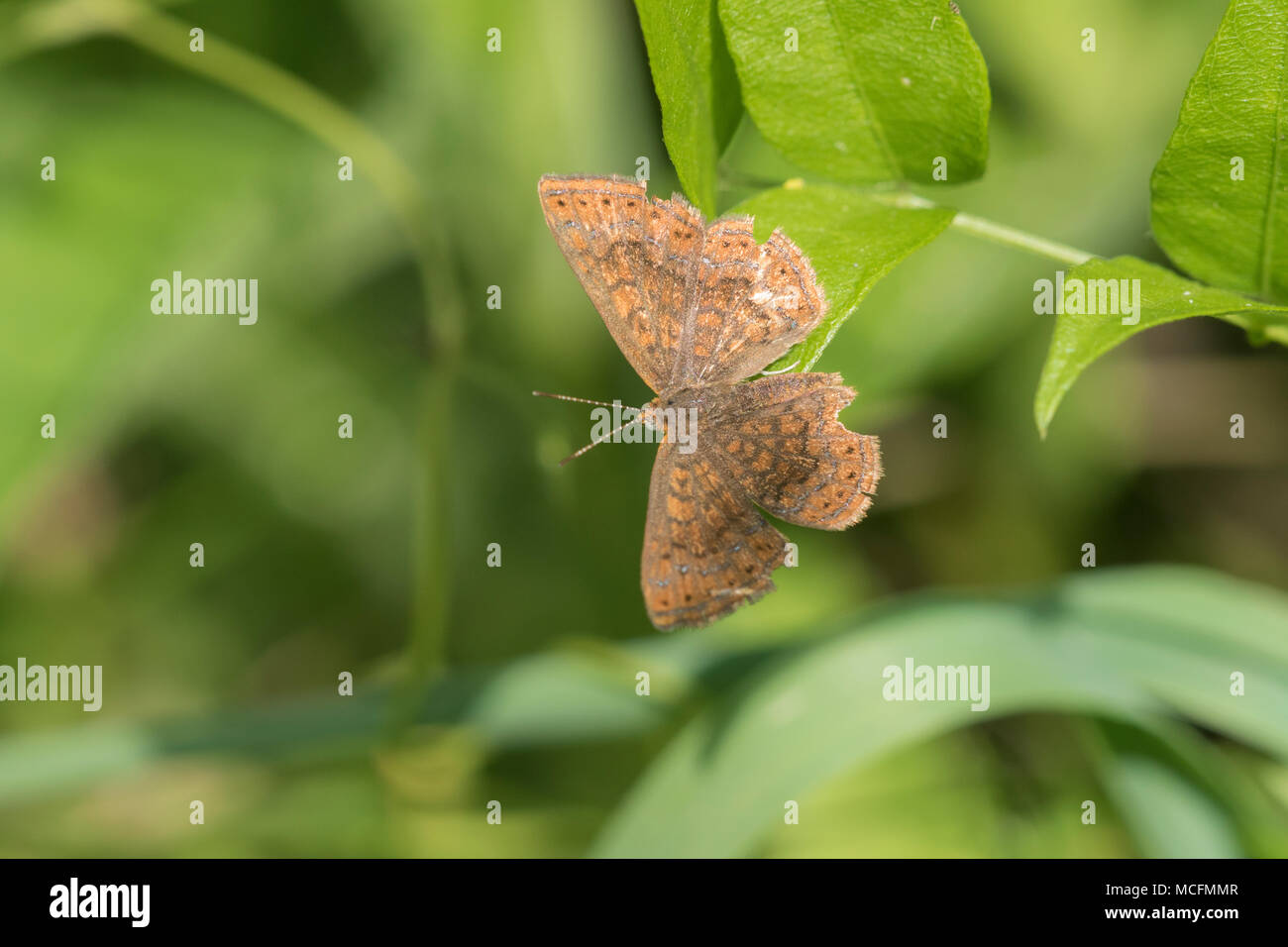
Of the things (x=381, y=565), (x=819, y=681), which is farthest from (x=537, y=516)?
(x=819, y=681)

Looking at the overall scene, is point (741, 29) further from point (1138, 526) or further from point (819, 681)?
point (1138, 526)
